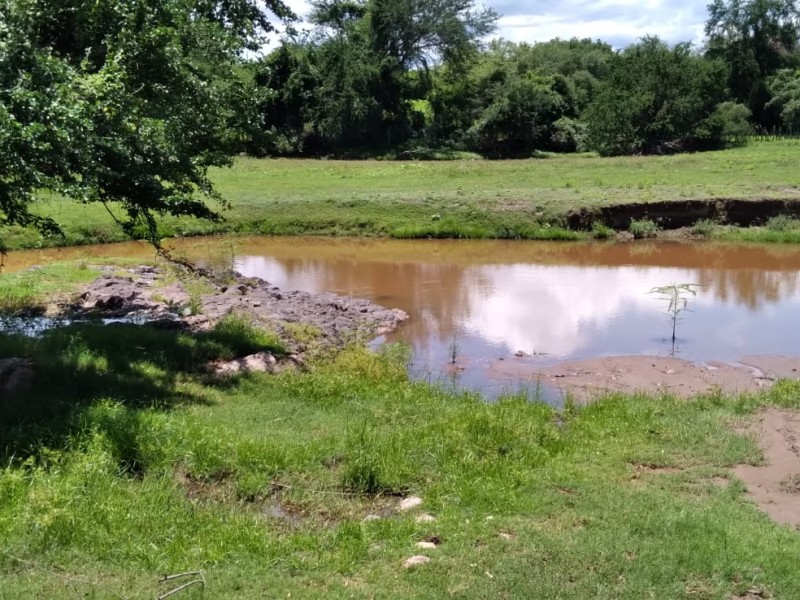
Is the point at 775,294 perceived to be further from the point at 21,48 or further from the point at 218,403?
the point at 21,48

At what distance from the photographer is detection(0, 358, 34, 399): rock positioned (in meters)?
8.98

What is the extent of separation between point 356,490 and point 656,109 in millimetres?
43411

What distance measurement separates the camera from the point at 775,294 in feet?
64.5

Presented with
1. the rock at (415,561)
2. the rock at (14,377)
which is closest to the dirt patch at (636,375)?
the rock at (415,561)

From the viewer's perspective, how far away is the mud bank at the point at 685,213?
27.2 metres

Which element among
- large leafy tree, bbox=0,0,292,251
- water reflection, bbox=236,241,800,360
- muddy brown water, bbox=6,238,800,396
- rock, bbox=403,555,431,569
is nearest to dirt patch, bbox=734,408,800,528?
rock, bbox=403,555,431,569

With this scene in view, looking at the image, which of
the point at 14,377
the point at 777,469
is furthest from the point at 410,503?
the point at 14,377

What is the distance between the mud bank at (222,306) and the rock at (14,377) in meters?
3.69

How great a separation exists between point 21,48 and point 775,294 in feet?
55.8

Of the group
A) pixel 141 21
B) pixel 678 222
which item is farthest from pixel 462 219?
pixel 141 21

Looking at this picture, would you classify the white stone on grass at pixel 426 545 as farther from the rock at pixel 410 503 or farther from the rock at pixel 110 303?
the rock at pixel 110 303

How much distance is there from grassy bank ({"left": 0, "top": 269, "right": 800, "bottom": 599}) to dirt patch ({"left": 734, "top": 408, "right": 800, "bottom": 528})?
0.21 meters

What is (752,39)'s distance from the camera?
63.5 meters

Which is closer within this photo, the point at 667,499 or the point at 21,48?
the point at 667,499
